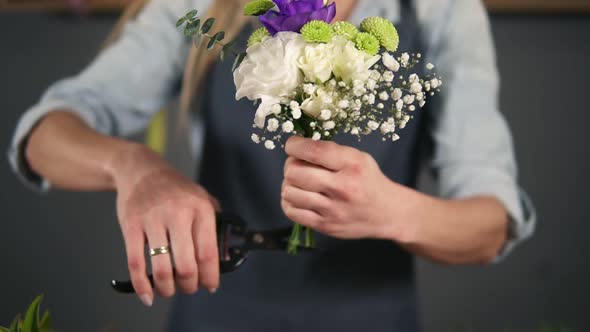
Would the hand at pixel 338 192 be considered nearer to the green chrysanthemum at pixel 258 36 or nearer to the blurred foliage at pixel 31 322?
the green chrysanthemum at pixel 258 36

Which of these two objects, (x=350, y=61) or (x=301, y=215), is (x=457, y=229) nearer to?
(x=301, y=215)

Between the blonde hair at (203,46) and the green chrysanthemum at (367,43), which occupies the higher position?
the blonde hair at (203,46)

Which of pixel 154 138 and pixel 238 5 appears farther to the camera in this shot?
pixel 154 138

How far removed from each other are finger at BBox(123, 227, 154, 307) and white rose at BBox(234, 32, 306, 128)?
0.52 feet

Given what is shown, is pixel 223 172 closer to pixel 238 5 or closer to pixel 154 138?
pixel 238 5

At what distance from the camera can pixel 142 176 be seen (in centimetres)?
58

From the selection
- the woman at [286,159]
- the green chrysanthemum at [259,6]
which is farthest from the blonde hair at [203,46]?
the green chrysanthemum at [259,6]

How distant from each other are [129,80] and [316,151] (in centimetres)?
42

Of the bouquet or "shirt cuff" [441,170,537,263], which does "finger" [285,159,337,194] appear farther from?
"shirt cuff" [441,170,537,263]

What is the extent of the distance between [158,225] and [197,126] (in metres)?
0.39

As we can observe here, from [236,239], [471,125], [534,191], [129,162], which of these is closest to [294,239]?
[236,239]

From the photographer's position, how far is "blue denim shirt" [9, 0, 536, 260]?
28.9 inches

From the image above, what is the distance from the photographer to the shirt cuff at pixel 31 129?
0.75 meters

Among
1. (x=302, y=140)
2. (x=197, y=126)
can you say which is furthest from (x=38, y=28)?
(x=302, y=140)
